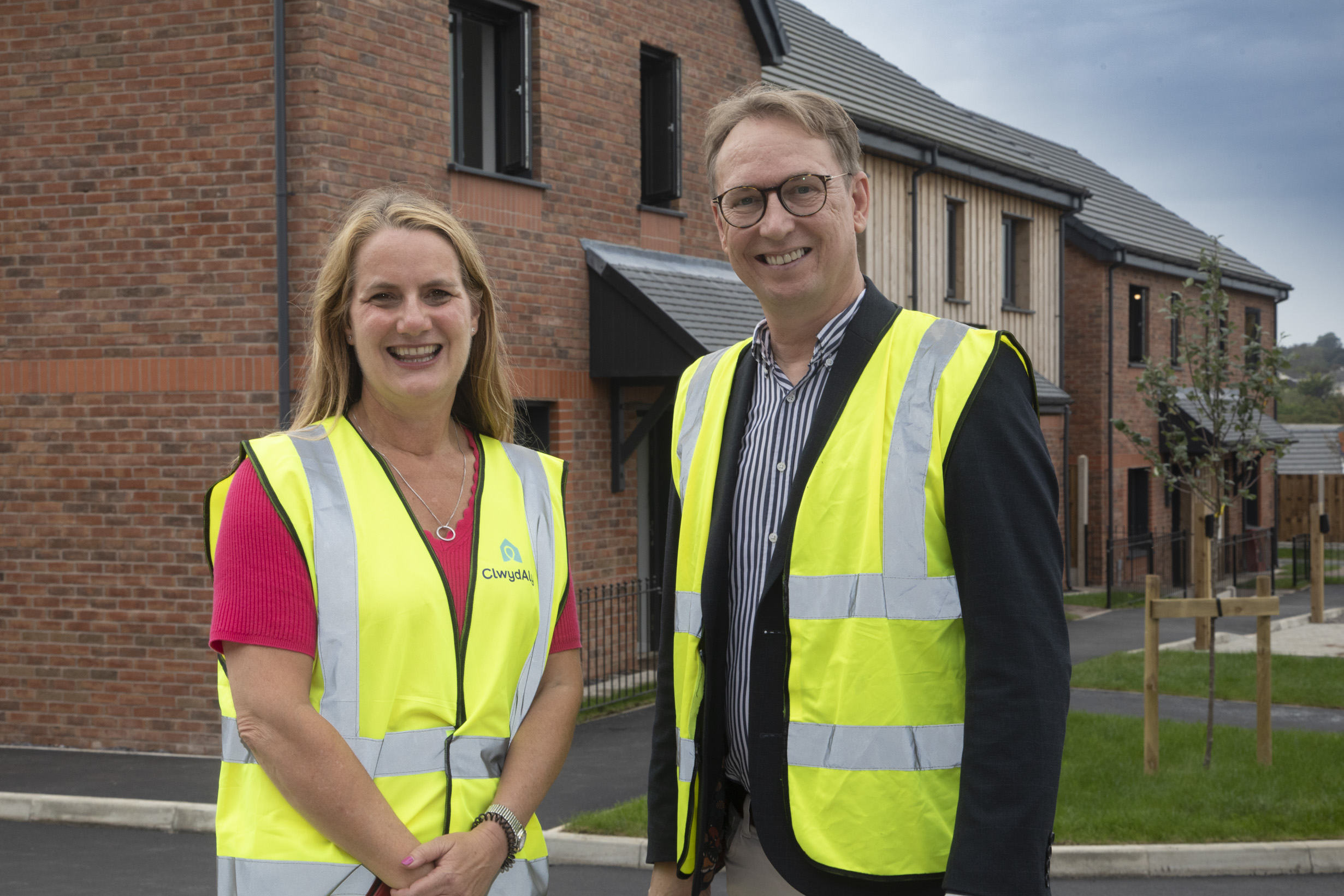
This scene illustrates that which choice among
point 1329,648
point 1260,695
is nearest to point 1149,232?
point 1329,648

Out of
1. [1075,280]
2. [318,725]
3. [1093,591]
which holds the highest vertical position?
[1075,280]

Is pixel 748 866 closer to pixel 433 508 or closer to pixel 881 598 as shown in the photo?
pixel 881 598

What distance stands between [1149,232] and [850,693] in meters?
25.6

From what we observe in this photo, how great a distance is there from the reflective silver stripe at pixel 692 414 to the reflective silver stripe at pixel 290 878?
110 cm

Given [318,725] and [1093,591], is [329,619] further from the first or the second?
[1093,591]

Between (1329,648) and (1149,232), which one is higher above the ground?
(1149,232)

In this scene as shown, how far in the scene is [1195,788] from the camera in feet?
24.3

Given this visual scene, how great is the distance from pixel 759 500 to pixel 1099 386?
22.0 meters

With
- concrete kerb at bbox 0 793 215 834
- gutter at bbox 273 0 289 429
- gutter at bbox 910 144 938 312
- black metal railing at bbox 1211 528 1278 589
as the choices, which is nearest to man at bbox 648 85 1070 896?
concrete kerb at bbox 0 793 215 834

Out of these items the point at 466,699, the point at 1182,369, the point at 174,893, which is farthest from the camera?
the point at 1182,369

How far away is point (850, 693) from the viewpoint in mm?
2301

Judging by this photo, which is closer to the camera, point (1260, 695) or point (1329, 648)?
point (1260, 695)

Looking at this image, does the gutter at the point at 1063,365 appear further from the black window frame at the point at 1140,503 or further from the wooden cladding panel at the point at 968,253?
the black window frame at the point at 1140,503

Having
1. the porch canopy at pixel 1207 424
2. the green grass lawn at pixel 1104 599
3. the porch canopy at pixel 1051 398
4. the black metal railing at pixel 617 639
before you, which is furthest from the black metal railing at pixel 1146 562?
the black metal railing at pixel 617 639
